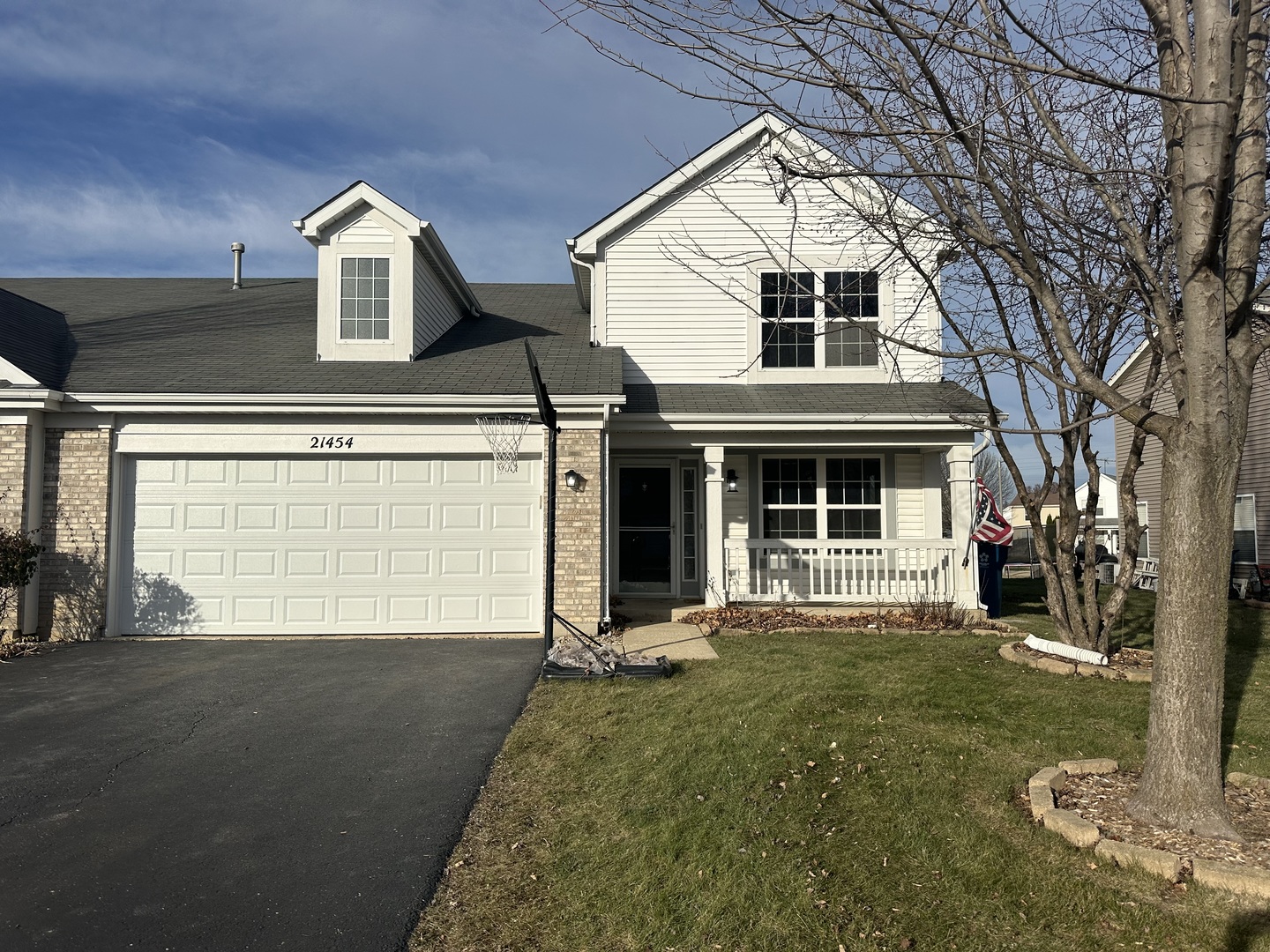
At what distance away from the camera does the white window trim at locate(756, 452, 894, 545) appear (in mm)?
12531

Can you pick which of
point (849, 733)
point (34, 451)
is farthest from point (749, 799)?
point (34, 451)

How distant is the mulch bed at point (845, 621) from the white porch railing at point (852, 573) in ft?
1.45

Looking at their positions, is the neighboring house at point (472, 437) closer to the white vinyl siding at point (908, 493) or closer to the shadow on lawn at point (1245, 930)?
the white vinyl siding at point (908, 493)

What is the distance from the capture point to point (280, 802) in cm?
505

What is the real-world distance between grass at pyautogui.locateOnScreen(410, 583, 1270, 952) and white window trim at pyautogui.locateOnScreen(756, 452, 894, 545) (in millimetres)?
5014

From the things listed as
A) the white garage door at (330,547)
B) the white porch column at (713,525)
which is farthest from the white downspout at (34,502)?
the white porch column at (713,525)

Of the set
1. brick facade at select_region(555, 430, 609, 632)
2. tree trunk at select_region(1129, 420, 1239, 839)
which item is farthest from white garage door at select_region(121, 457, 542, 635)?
tree trunk at select_region(1129, 420, 1239, 839)

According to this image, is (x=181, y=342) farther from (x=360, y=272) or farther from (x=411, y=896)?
(x=411, y=896)

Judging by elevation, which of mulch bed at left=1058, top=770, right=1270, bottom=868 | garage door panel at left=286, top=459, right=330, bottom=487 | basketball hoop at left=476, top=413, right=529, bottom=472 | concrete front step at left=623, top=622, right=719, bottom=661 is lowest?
mulch bed at left=1058, top=770, right=1270, bottom=868

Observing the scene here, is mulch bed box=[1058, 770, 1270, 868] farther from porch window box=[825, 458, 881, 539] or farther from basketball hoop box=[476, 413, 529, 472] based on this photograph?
porch window box=[825, 458, 881, 539]

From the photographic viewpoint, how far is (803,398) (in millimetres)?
11922

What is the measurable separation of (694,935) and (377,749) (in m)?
3.34

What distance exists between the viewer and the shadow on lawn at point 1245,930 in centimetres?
332

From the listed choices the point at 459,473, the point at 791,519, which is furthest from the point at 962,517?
the point at 459,473
